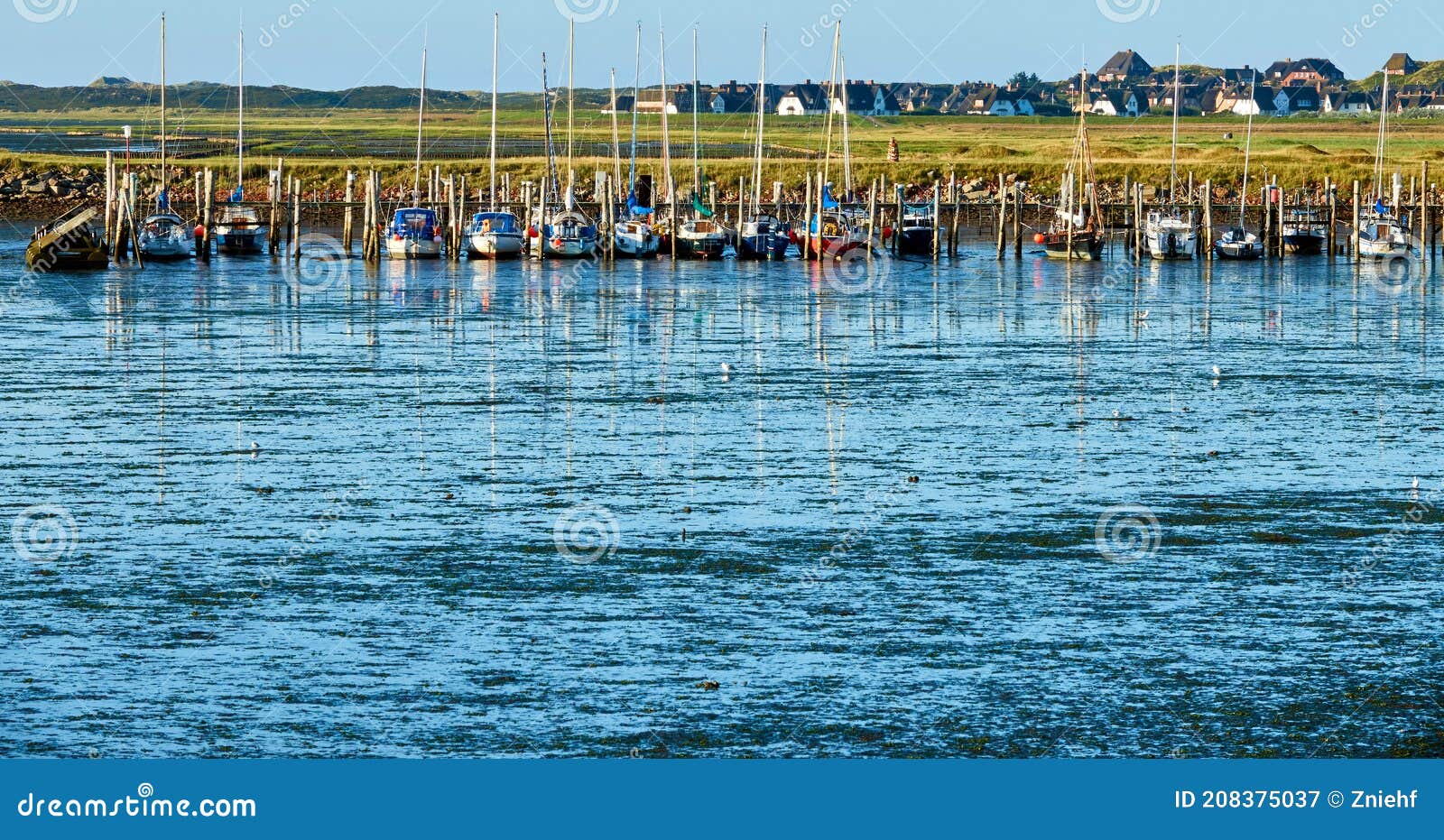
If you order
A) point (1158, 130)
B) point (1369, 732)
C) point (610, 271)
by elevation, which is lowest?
point (1369, 732)

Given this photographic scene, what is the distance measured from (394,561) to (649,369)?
19.4 m

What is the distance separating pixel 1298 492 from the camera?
25.8 m

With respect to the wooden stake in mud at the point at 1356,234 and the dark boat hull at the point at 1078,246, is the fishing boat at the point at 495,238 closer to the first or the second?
the dark boat hull at the point at 1078,246

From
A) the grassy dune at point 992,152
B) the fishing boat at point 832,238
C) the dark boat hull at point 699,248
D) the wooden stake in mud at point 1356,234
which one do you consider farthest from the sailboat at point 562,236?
the grassy dune at point 992,152

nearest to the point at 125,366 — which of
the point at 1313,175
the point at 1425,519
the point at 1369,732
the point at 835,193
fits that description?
the point at 1425,519

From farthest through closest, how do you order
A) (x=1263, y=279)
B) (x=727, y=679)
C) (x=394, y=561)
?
(x=1263, y=279)
(x=394, y=561)
(x=727, y=679)

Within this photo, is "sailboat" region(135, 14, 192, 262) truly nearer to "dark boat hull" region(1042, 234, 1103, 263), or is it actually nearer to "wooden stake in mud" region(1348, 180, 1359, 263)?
"dark boat hull" region(1042, 234, 1103, 263)

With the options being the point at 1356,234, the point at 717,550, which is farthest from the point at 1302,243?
the point at 717,550

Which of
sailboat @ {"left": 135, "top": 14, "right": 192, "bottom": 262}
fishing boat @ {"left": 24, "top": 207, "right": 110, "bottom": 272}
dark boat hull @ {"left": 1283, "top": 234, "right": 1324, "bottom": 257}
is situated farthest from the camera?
dark boat hull @ {"left": 1283, "top": 234, "right": 1324, "bottom": 257}

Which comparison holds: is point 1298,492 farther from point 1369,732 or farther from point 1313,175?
point 1313,175

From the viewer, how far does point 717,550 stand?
72.0 feet

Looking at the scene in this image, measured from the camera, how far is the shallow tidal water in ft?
51.8

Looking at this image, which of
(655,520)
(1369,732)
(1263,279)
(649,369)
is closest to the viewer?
(1369,732)

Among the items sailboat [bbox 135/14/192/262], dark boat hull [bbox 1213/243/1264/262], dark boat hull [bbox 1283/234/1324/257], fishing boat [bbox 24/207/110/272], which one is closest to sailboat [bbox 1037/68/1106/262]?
dark boat hull [bbox 1213/243/1264/262]
